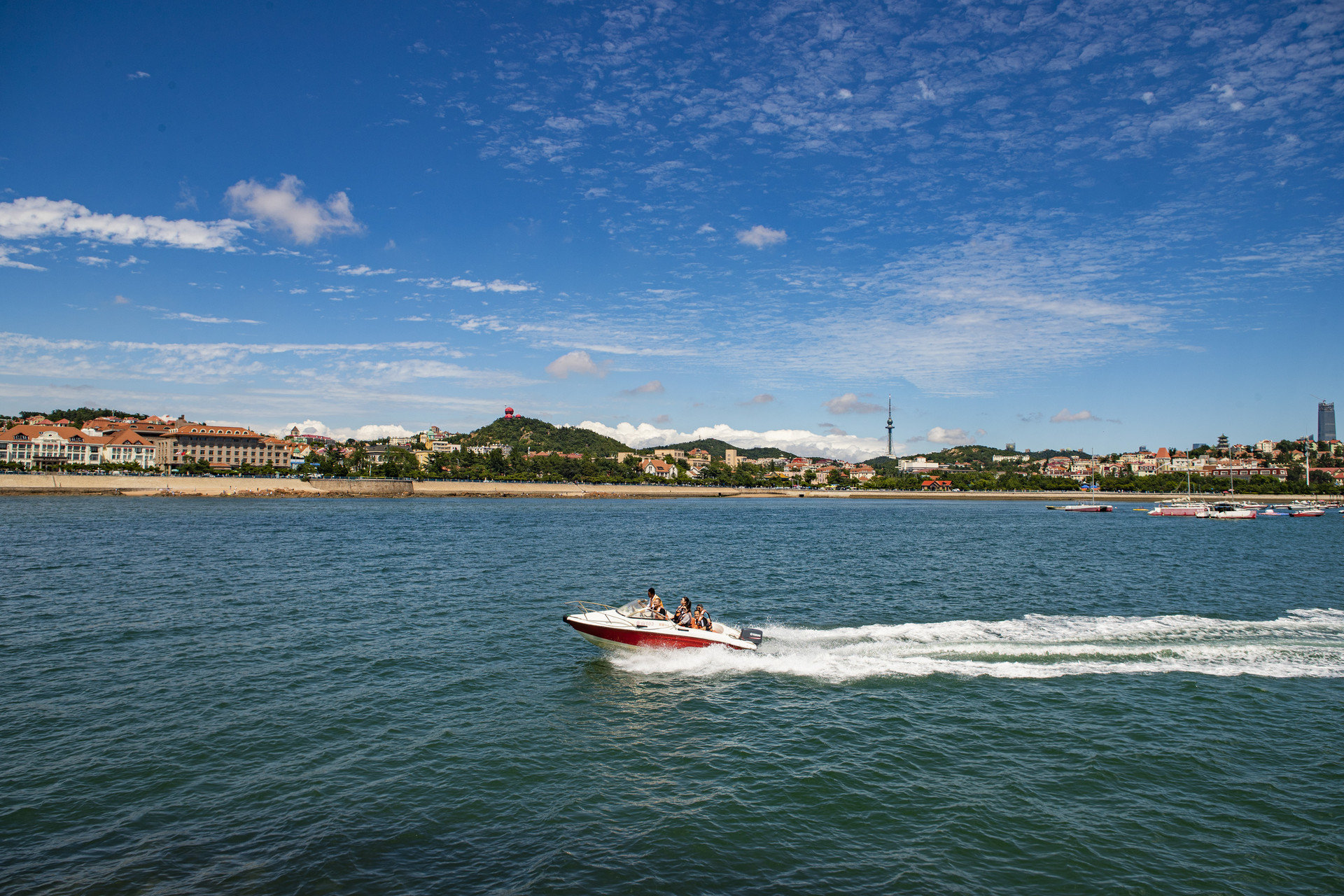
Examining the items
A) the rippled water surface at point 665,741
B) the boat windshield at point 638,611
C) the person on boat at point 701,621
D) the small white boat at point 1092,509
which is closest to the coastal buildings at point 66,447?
the rippled water surface at point 665,741

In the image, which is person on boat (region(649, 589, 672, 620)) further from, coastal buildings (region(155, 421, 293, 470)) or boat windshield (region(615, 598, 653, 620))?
coastal buildings (region(155, 421, 293, 470))

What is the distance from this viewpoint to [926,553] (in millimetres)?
50562

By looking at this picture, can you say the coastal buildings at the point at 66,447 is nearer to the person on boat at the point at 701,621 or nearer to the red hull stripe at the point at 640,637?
the red hull stripe at the point at 640,637

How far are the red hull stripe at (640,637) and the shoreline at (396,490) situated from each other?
123m

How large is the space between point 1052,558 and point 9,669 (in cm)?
5384

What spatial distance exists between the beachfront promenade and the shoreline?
4.6 inches

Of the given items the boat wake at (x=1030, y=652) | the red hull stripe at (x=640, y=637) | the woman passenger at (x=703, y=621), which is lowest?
the boat wake at (x=1030, y=652)

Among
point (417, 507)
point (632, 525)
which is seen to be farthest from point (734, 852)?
point (417, 507)

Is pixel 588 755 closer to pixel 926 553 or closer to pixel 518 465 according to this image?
pixel 926 553

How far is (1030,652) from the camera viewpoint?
71.6 feet

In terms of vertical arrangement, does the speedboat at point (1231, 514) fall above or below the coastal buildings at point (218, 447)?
below

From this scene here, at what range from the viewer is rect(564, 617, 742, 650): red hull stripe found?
816 inches

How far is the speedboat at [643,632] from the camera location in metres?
20.7

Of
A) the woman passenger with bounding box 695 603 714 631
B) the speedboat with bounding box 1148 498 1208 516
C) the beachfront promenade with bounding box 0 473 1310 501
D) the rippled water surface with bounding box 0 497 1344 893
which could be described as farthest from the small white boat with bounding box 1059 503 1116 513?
the woman passenger with bounding box 695 603 714 631
